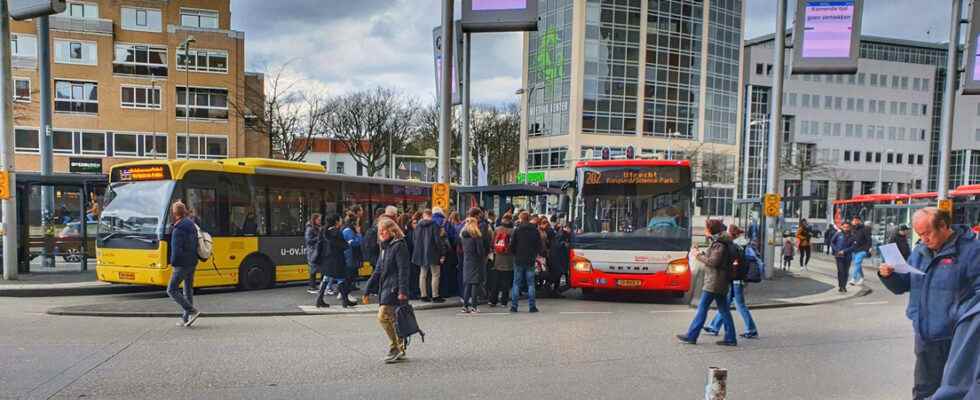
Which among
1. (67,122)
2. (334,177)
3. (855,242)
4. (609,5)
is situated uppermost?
(609,5)

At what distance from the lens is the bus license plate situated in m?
12.0

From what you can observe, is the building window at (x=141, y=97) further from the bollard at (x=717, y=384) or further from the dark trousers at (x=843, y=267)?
the bollard at (x=717, y=384)

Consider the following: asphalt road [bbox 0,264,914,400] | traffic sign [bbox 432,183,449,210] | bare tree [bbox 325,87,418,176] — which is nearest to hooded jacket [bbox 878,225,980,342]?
asphalt road [bbox 0,264,914,400]

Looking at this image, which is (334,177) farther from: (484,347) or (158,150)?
(158,150)

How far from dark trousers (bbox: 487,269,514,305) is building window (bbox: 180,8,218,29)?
1654 inches

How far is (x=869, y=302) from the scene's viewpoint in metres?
13.6

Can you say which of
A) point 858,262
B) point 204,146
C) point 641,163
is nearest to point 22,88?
point 204,146

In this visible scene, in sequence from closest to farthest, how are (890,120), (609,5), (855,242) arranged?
(855,242), (609,5), (890,120)

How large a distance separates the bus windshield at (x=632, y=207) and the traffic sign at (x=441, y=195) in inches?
112

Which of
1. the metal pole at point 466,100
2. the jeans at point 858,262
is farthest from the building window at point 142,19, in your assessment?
the jeans at point 858,262

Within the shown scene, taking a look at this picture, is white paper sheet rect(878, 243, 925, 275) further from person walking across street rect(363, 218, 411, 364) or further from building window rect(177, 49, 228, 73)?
building window rect(177, 49, 228, 73)

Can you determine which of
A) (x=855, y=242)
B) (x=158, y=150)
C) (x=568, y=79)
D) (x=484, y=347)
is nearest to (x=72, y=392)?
(x=484, y=347)

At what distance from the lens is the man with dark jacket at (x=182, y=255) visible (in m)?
8.82

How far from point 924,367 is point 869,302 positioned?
1036 centimetres
